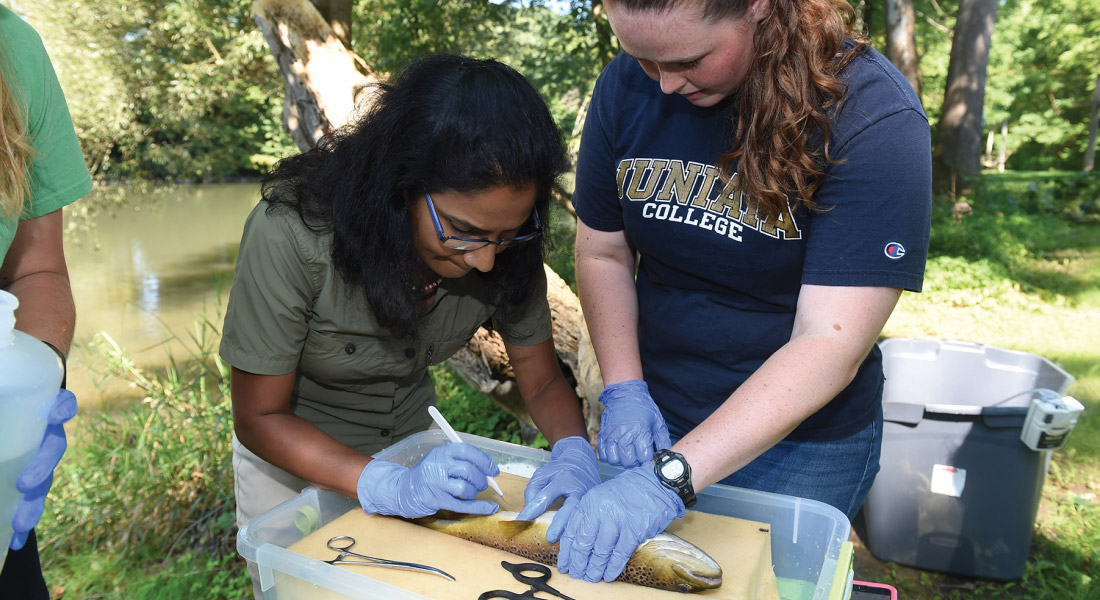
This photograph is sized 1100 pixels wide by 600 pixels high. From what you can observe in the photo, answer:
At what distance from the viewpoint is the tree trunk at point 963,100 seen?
10.5 meters

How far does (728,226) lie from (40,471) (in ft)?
4.22

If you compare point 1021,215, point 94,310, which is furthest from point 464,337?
point 1021,215

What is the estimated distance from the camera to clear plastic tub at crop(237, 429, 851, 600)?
4.00 ft

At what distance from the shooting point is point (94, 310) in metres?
9.02

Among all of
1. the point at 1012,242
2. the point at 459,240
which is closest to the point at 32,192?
the point at 459,240

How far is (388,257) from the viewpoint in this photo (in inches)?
62.7

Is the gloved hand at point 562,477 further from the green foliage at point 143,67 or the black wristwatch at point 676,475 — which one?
the green foliage at point 143,67

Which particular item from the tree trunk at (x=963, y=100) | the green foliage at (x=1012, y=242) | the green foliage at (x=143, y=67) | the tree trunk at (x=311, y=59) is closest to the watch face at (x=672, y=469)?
the tree trunk at (x=311, y=59)

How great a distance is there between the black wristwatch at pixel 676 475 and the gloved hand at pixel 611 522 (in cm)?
1

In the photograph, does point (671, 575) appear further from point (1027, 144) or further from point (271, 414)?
point (1027, 144)

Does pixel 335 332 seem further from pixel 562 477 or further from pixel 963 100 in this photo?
pixel 963 100

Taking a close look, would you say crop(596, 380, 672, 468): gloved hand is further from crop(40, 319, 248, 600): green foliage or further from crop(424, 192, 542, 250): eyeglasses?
crop(40, 319, 248, 600): green foliage

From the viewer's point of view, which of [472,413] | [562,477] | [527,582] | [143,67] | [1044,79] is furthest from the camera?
[1044,79]

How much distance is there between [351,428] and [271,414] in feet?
0.84
